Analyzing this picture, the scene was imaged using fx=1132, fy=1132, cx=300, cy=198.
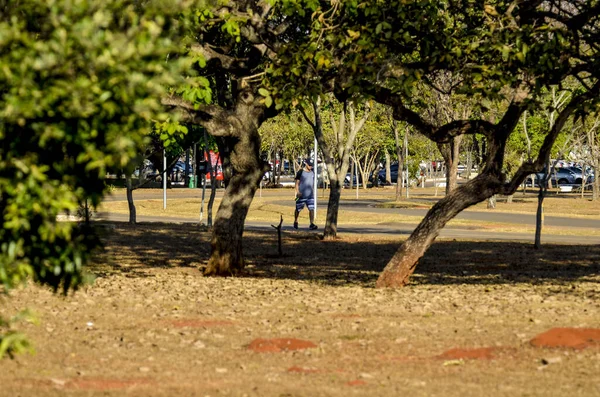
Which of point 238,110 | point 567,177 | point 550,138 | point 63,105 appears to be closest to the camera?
point 63,105

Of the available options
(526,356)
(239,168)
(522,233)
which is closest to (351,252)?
(239,168)

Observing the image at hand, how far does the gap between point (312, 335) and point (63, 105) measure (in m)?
6.31

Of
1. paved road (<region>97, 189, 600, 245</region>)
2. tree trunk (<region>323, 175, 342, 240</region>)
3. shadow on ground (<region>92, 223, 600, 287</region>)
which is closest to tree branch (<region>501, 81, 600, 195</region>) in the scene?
shadow on ground (<region>92, 223, 600, 287</region>)

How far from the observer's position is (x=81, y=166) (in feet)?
21.4

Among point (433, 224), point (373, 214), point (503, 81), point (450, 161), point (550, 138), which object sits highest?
point (503, 81)

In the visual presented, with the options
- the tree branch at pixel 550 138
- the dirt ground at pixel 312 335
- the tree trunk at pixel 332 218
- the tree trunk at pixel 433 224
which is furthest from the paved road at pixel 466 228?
the tree branch at pixel 550 138

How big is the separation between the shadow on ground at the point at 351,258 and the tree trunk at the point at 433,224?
0.85 m

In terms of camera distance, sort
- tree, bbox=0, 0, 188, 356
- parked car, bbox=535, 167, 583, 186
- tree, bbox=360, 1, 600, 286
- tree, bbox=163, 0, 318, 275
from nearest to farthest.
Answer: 1. tree, bbox=0, 0, 188, 356
2. tree, bbox=360, 1, 600, 286
3. tree, bbox=163, 0, 318, 275
4. parked car, bbox=535, 167, 583, 186

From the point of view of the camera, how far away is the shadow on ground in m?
19.1

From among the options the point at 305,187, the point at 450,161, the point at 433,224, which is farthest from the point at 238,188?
the point at 450,161

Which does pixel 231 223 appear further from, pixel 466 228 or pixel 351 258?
pixel 466 228

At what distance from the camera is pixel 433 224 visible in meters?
16.2

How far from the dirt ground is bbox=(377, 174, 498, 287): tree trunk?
362 millimetres

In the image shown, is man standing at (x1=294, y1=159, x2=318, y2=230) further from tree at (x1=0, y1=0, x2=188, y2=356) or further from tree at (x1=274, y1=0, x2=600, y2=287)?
tree at (x1=0, y1=0, x2=188, y2=356)
